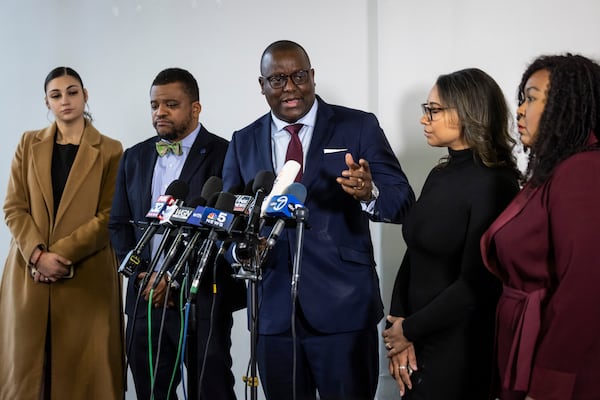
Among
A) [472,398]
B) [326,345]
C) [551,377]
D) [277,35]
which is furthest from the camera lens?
[277,35]

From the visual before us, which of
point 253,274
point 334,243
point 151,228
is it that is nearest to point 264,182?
point 253,274

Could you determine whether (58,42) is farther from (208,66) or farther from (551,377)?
(551,377)

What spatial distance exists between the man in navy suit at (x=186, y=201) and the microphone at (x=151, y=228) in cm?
80

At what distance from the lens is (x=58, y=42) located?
451 cm

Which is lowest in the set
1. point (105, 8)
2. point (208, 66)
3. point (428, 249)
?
point (428, 249)

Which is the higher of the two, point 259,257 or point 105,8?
point 105,8

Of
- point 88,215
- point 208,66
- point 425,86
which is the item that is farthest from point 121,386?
point 425,86

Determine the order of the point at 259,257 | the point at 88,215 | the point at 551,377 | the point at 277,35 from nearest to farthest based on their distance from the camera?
the point at 551,377, the point at 259,257, the point at 88,215, the point at 277,35

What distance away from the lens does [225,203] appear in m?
2.04

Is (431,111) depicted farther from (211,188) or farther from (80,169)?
(80,169)

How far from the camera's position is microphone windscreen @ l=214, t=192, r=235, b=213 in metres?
2.03

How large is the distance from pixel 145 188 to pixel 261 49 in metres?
1.26

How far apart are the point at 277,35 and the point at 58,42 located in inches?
58.1

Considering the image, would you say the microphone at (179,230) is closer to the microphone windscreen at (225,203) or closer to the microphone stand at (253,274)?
the microphone windscreen at (225,203)
